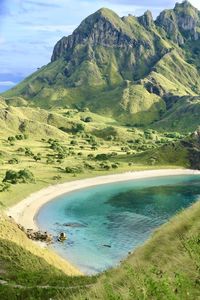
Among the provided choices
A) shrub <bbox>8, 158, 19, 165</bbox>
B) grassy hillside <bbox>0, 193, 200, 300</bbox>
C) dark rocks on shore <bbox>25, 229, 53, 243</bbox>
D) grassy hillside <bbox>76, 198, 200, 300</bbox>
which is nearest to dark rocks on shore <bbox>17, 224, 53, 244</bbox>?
dark rocks on shore <bbox>25, 229, 53, 243</bbox>

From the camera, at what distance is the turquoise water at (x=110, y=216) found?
91.6 meters

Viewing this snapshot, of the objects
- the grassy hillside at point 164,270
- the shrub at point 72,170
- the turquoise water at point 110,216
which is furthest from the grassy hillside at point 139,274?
the shrub at point 72,170

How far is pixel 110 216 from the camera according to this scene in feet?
428

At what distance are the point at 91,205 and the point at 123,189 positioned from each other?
105ft

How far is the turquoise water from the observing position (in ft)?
300

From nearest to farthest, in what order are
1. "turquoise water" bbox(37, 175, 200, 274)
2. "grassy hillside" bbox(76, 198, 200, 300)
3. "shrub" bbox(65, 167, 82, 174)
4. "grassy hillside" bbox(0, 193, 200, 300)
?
"grassy hillside" bbox(76, 198, 200, 300), "grassy hillside" bbox(0, 193, 200, 300), "turquoise water" bbox(37, 175, 200, 274), "shrub" bbox(65, 167, 82, 174)

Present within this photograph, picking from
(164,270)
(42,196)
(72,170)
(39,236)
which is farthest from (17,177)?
(164,270)

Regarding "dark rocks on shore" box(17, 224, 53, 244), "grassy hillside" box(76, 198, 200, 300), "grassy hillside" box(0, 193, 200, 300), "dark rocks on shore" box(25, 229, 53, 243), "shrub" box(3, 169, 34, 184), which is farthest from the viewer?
"shrub" box(3, 169, 34, 184)

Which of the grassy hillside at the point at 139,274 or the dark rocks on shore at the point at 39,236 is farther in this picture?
the dark rocks on shore at the point at 39,236

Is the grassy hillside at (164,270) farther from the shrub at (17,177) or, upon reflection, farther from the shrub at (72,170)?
the shrub at (72,170)

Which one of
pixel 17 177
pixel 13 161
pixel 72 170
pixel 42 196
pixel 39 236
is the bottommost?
pixel 39 236

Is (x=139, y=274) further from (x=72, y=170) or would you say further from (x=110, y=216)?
(x=72, y=170)

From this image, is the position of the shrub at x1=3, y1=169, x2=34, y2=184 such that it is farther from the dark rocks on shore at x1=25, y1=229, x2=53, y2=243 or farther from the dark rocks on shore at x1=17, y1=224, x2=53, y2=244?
the dark rocks on shore at x1=25, y1=229, x2=53, y2=243

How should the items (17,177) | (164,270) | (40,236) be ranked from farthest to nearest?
(17,177) < (40,236) < (164,270)
